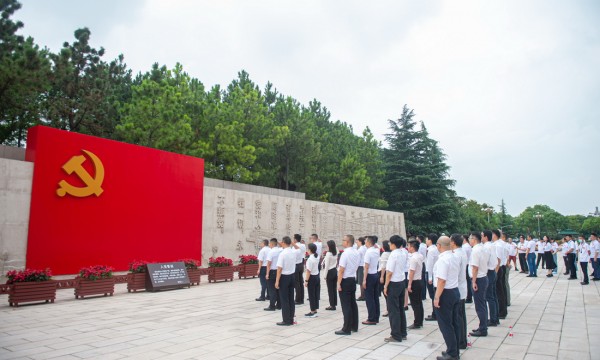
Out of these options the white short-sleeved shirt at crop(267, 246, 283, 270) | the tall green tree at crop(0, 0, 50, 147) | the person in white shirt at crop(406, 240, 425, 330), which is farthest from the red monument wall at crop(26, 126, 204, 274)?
the person in white shirt at crop(406, 240, 425, 330)

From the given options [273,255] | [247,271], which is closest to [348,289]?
[273,255]

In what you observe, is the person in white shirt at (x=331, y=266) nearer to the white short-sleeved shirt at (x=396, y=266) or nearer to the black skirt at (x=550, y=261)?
the white short-sleeved shirt at (x=396, y=266)

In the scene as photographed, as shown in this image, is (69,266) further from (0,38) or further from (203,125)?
(203,125)

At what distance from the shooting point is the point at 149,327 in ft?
22.0

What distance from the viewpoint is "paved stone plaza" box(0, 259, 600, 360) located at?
5168 mm

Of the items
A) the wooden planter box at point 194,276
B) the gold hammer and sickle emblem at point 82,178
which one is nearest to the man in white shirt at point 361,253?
the wooden planter box at point 194,276

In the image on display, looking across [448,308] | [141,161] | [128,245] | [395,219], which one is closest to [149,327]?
[448,308]

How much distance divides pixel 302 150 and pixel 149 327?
20216 mm

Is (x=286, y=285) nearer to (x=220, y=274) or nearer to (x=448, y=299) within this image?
(x=448, y=299)

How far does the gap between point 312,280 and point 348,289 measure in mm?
1940

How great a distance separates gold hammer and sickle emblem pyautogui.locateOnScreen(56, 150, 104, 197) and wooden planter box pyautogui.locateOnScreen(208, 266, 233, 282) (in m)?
4.80

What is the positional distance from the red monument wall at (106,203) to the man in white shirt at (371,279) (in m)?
9.86

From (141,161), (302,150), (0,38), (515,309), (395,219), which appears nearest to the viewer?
(515,309)

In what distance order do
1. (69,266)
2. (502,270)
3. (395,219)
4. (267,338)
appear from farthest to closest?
(395,219) < (69,266) < (502,270) < (267,338)
